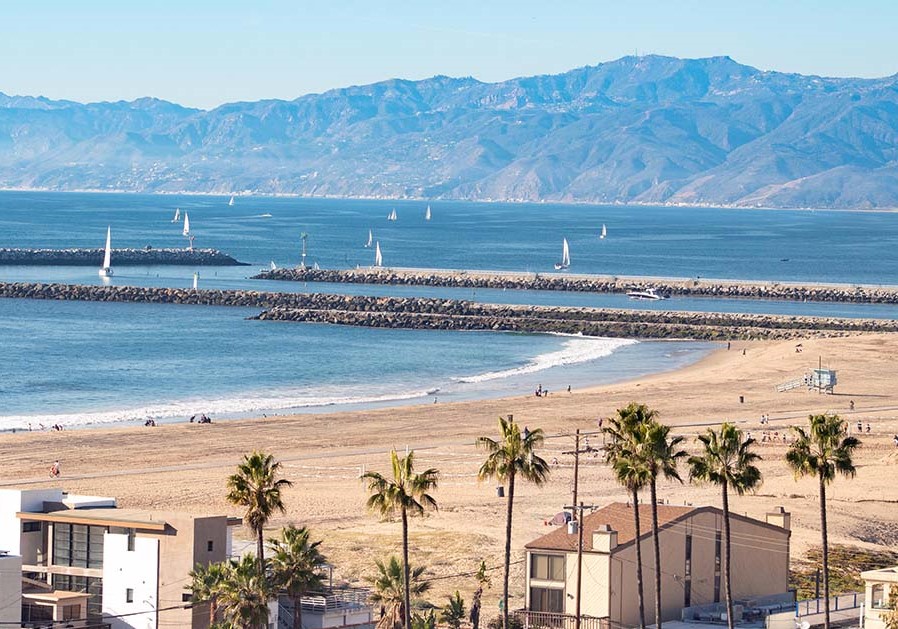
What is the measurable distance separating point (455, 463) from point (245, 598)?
27111 millimetres

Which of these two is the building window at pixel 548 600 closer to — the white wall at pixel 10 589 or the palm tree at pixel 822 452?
the palm tree at pixel 822 452

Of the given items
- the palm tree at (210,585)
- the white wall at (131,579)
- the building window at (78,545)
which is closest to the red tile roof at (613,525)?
the palm tree at (210,585)

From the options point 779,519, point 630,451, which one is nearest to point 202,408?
point 779,519

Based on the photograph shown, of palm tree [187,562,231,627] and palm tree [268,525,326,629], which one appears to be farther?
palm tree [268,525,326,629]

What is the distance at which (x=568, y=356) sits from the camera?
96.6m

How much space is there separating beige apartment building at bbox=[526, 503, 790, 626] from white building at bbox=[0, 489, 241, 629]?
20.3ft

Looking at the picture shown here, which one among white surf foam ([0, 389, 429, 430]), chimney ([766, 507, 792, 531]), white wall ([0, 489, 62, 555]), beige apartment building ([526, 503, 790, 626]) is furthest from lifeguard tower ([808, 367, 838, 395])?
white wall ([0, 489, 62, 555])

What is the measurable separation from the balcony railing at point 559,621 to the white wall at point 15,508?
9.02 m

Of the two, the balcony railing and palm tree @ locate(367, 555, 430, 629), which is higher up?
palm tree @ locate(367, 555, 430, 629)

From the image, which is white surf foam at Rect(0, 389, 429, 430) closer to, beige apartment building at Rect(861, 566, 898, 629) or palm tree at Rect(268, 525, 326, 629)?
palm tree at Rect(268, 525, 326, 629)

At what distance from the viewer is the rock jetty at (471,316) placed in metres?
111

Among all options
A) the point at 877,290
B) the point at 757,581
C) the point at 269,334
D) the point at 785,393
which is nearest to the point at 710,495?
the point at 757,581

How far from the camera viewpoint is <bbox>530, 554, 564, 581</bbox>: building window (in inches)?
1237

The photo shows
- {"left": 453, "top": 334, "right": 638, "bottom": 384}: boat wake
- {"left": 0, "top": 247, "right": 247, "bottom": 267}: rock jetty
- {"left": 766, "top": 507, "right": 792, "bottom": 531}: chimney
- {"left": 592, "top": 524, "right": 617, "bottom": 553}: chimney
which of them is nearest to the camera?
{"left": 592, "top": 524, "right": 617, "bottom": 553}: chimney
